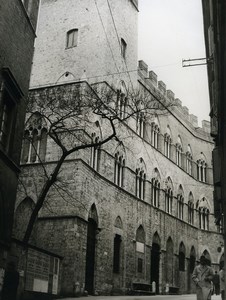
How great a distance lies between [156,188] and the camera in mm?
25406

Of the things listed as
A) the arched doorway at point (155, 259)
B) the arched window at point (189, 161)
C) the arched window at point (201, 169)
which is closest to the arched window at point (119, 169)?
the arched doorway at point (155, 259)

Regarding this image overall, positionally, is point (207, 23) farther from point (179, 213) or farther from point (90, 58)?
point (179, 213)

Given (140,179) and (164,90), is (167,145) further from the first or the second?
(140,179)

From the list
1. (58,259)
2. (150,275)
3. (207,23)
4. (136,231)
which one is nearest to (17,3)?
(207,23)

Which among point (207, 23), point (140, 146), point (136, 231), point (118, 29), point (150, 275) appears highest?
point (118, 29)

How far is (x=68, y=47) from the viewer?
23.7 m

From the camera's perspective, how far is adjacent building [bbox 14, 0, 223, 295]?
683 inches

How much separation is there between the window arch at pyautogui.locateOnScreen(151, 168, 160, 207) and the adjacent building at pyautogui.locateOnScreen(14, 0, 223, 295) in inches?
2.3

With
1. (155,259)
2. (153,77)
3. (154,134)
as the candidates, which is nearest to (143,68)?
(153,77)

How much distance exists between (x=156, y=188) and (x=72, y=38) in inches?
369

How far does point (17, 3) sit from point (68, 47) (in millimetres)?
12920

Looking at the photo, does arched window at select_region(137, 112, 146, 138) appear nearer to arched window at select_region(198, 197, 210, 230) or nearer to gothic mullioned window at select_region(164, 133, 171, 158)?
gothic mullioned window at select_region(164, 133, 171, 158)

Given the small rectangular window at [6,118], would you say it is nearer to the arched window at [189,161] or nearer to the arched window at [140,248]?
the arched window at [140,248]

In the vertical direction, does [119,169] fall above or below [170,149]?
below
